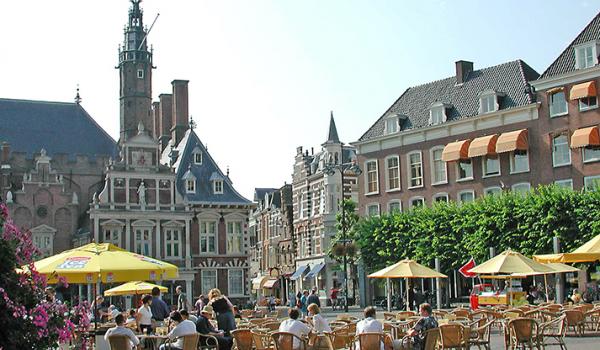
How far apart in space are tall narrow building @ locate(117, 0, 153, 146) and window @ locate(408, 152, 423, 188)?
18718mm

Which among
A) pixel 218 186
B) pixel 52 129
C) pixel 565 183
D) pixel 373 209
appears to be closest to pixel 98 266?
pixel 565 183

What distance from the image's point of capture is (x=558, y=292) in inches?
1382

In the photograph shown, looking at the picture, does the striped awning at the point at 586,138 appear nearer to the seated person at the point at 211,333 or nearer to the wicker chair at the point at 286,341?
the seated person at the point at 211,333

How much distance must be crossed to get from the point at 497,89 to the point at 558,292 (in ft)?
51.1

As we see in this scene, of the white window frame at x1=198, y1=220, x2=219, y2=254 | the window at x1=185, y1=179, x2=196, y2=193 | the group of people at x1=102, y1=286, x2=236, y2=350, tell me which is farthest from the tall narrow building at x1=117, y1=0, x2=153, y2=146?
the group of people at x1=102, y1=286, x2=236, y2=350

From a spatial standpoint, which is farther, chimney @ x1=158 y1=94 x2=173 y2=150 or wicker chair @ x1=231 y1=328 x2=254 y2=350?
chimney @ x1=158 y1=94 x2=173 y2=150

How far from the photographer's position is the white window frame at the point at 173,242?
5253cm

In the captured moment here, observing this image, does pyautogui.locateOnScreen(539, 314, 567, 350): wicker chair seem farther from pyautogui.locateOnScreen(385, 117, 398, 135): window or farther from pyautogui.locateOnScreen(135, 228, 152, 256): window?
pyautogui.locateOnScreen(135, 228, 152, 256): window

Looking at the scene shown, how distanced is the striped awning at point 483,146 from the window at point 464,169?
4.61 feet

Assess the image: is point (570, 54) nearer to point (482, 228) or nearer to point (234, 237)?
point (482, 228)

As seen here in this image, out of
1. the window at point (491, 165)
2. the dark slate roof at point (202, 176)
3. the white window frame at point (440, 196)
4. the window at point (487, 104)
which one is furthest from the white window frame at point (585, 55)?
the dark slate roof at point (202, 176)

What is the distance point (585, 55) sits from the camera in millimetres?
42469

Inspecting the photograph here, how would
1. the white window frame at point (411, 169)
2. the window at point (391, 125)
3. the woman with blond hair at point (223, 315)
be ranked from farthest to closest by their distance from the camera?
1. the window at point (391, 125)
2. the white window frame at point (411, 169)
3. the woman with blond hair at point (223, 315)

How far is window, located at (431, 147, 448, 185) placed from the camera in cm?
4912
